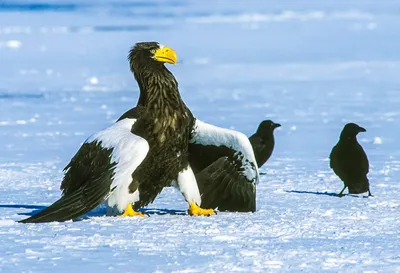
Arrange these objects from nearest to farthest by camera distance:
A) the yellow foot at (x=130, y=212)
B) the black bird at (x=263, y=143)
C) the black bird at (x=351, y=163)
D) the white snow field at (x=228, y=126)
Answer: the white snow field at (x=228, y=126), the yellow foot at (x=130, y=212), the black bird at (x=351, y=163), the black bird at (x=263, y=143)

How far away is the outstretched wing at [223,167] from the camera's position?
5945 millimetres

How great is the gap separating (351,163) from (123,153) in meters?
2.15

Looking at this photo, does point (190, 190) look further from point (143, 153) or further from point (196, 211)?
point (143, 153)

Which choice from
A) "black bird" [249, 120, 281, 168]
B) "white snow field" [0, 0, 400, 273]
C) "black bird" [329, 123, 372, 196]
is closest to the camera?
"white snow field" [0, 0, 400, 273]

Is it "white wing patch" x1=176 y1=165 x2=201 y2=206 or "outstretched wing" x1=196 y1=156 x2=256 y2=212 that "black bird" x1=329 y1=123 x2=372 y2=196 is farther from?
"white wing patch" x1=176 y1=165 x2=201 y2=206

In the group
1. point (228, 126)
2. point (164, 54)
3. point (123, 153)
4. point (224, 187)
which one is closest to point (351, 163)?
point (224, 187)

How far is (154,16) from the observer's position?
35000 millimetres

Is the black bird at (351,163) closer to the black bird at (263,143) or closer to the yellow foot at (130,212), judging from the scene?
the black bird at (263,143)

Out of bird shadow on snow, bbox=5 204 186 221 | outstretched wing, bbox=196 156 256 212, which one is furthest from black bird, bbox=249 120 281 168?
bird shadow on snow, bbox=5 204 186 221

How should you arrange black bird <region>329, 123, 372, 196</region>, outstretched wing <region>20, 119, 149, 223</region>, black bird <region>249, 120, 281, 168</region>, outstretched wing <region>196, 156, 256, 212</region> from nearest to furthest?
1. outstretched wing <region>20, 119, 149, 223</region>
2. outstretched wing <region>196, 156, 256, 212</region>
3. black bird <region>329, 123, 372, 196</region>
4. black bird <region>249, 120, 281, 168</region>

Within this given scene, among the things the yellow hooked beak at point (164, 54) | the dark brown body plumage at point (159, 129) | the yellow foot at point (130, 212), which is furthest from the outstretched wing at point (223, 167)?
the yellow foot at point (130, 212)

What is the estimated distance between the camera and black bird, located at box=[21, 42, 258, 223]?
554 cm

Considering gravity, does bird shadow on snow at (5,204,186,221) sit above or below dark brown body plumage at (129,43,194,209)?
below

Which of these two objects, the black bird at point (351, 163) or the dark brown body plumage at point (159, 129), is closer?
the dark brown body plumage at point (159, 129)
